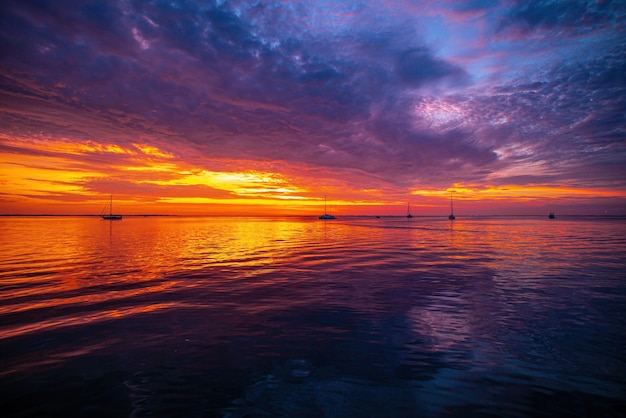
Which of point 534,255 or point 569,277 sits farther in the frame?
point 534,255

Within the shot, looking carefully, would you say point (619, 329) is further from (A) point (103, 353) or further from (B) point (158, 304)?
(B) point (158, 304)

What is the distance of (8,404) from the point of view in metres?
5.68

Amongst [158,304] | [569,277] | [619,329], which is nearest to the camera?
[619,329]

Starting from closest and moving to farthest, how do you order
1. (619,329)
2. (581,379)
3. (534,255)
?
(581,379)
(619,329)
(534,255)

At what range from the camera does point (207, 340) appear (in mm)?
8664

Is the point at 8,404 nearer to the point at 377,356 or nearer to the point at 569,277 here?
the point at 377,356

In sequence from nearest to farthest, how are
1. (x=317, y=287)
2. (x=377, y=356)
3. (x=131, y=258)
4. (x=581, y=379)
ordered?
(x=581, y=379) < (x=377, y=356) < (x=317, y=287) < (x=131, y=258)

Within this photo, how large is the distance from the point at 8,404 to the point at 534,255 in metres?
33.2

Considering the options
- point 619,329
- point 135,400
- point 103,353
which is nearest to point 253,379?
point 135,400

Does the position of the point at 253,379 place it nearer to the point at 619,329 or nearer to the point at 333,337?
the point at 333,337

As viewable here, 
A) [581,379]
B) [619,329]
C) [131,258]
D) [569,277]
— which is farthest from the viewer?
[131,258]

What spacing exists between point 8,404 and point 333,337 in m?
7.23

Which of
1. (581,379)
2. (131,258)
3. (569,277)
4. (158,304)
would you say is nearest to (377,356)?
(581,379)

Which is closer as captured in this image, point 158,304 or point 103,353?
point 103,353
